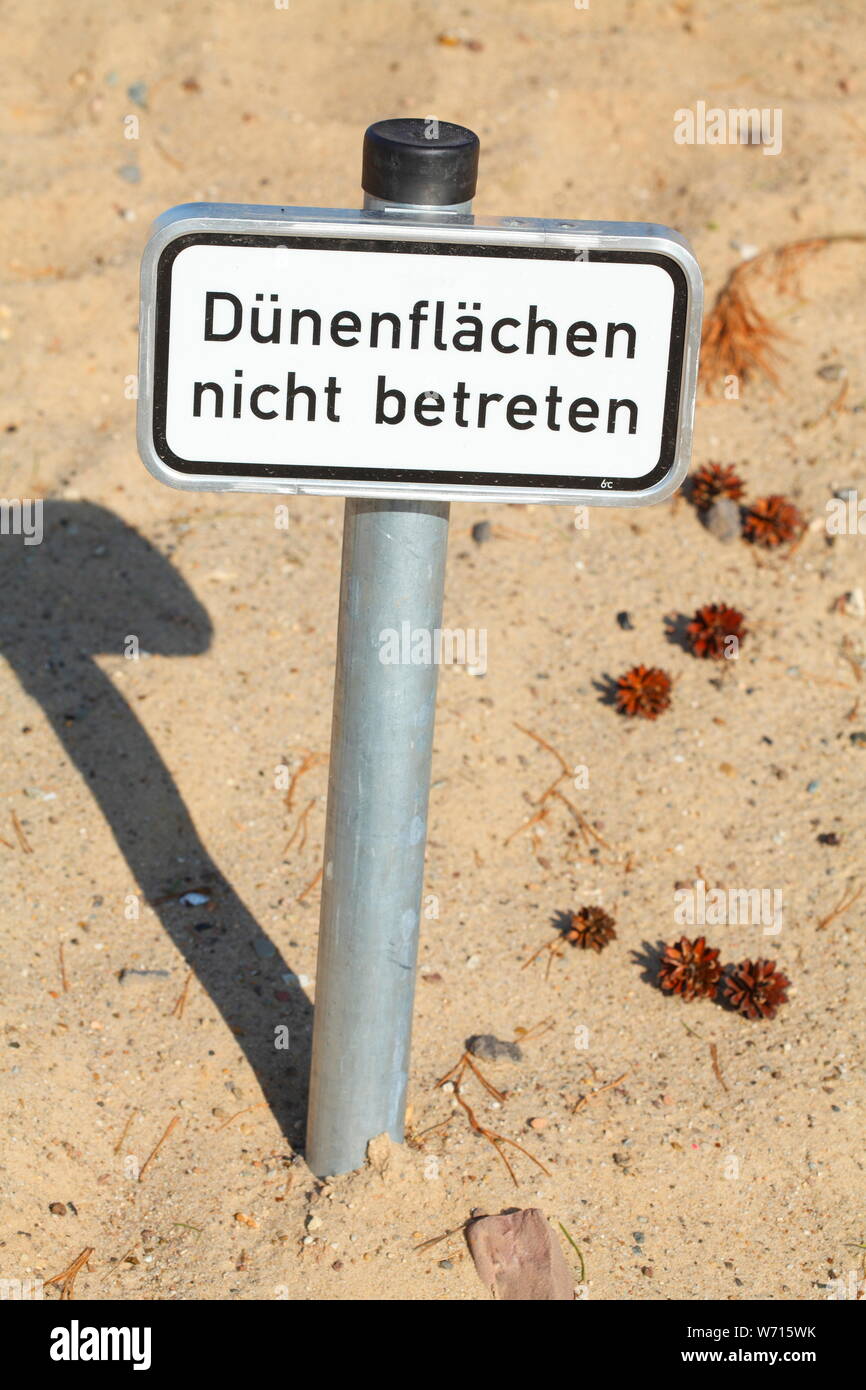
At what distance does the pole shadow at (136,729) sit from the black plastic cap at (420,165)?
1846 mm

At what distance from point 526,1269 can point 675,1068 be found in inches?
25.7

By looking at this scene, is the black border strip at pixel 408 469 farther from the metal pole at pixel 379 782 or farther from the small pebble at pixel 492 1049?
the small pebble at pixel 492 1049

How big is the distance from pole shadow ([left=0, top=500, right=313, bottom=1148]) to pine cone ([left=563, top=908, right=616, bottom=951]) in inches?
25.7

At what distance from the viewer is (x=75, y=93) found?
5516 mm

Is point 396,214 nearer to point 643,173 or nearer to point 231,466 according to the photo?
point 231,466

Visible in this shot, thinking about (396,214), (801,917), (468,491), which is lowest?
(801,917)

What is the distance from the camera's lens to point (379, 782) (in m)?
2.19

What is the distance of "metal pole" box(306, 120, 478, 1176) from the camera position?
1.80 meters

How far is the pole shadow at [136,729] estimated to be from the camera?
3.02 metres

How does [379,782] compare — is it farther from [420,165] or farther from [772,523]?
[772,523]

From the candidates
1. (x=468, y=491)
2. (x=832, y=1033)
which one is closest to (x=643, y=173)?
(x=832, y=1033)

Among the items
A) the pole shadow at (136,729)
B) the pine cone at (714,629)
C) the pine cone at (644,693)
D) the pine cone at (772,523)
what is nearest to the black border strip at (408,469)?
the pole shadow at (136,729)

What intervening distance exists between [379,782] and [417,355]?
0.70 meters

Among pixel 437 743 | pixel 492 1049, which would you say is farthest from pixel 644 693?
pixel 492 1049
